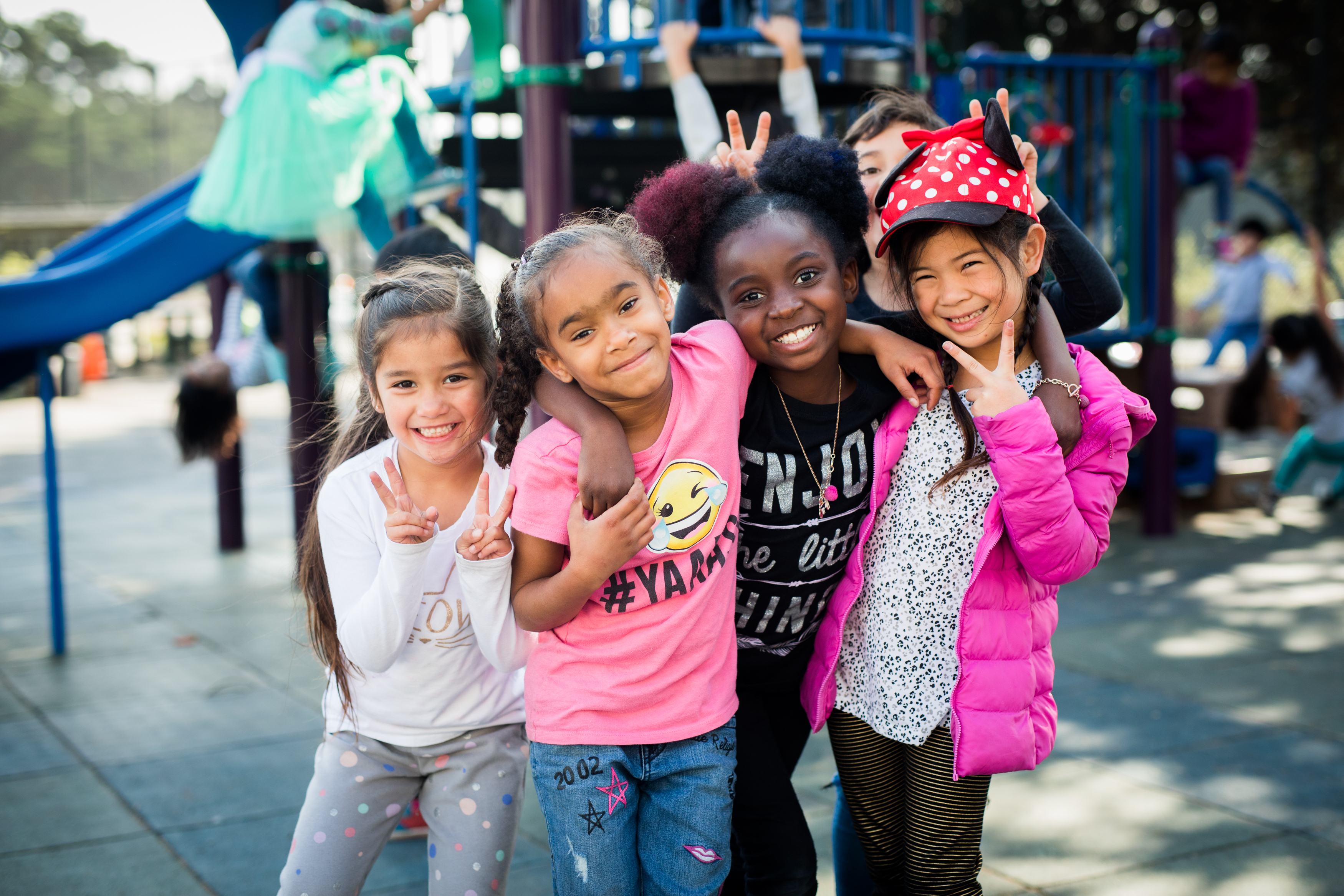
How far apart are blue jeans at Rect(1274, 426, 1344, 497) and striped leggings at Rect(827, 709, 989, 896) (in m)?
6.34

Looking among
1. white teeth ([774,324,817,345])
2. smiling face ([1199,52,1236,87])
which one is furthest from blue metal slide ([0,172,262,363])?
smiling face ([1199,52,1236,87])

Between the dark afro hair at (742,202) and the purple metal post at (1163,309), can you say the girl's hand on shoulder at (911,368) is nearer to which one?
the dark afro hair at (742,202)

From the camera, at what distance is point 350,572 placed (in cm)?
217

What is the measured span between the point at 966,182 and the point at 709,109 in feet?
7.54

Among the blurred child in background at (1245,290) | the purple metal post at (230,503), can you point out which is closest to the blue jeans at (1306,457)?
the blurred child in background at (1245,290)

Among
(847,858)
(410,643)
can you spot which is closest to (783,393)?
(410,643)

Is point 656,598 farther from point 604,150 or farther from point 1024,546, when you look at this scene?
point 604,150

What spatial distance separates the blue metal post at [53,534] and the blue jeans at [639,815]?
12.9 ft

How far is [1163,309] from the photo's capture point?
7.01m

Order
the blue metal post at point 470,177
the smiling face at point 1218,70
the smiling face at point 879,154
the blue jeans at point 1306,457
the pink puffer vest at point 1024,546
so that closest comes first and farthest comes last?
the pink puffer vest at point 1024,546, the smiling face at point 879,154, the blue metal post at point 470,177, the blue jeans at point 1306,457, the smiling face at point 1218,70

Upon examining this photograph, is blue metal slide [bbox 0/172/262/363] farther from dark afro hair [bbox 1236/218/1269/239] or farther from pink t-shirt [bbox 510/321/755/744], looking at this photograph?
dark afro hair [bbox 1236/218/1269/239]

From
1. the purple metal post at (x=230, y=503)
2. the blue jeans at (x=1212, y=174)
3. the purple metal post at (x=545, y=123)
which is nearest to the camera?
the purple metal post at (x=545, y=123)

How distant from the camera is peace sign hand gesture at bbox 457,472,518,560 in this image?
1945mm

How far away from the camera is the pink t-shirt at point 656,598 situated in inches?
78.3
